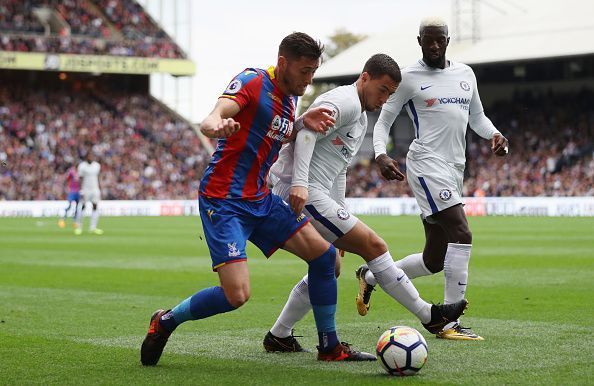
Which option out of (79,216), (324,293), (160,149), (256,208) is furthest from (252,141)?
(160,149)

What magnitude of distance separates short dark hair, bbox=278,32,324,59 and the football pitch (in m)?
2.11

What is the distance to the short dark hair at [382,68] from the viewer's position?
7273mm

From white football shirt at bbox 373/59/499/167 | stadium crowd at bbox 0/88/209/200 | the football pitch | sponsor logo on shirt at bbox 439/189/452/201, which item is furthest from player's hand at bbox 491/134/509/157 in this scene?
stadium crowd at bbox 0/88/209/200

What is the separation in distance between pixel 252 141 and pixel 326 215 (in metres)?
0.88

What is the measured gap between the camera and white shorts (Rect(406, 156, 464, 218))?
841 centimetres

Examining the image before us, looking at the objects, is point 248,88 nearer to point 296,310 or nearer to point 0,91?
point 296,310

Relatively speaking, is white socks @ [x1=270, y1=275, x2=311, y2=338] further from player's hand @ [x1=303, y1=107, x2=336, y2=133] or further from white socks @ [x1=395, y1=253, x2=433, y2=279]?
white socks @ [x1=395, y1=253, x2=433, y2=279]

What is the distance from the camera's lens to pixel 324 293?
273 inches

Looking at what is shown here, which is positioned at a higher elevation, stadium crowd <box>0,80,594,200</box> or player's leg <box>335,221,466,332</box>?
player's leg <box>335,221,466,332</box>

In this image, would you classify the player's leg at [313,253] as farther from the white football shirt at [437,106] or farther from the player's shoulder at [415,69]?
the player's shoulder at [415,69]

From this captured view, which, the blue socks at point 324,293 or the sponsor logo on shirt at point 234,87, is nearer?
the sponsor logo on shirt at point 234,87

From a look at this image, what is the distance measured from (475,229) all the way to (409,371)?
22.9 m

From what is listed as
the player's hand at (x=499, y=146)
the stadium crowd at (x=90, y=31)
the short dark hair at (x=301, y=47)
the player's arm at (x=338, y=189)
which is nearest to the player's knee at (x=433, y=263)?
the player's hand at (x=499, y=146)

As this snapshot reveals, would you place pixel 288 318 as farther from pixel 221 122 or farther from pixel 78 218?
pixel 78 218
